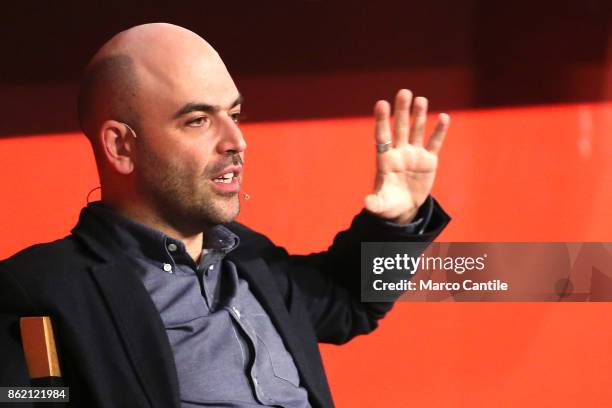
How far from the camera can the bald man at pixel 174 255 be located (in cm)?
146

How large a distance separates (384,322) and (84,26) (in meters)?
1.07

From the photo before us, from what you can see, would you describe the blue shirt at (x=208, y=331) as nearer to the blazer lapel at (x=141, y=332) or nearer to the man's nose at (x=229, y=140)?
the blazer lapel at (x=141, y=332)

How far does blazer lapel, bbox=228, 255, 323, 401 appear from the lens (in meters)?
1.65

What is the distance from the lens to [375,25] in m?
2.31

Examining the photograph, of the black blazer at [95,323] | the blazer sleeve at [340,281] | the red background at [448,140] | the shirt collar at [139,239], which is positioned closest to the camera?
the black blazer at [95,323]

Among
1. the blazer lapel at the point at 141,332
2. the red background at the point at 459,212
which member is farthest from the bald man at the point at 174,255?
the red background at the point at 459,212

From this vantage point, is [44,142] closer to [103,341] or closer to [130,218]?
[130,218]

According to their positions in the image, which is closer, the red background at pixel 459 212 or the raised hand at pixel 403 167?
the raised hand at pixel 403 167

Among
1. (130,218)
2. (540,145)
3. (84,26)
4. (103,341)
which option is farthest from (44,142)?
(540,145)

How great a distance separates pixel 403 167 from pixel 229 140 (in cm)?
33

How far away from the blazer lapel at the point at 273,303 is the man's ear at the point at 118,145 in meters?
0.28

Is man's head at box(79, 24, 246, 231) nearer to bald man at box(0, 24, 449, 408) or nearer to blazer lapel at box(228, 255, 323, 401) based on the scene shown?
bald man at box(0, 24, 449, 408)

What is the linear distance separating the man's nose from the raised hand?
0.25 metres

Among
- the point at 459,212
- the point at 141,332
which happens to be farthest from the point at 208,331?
the point at 459,212
